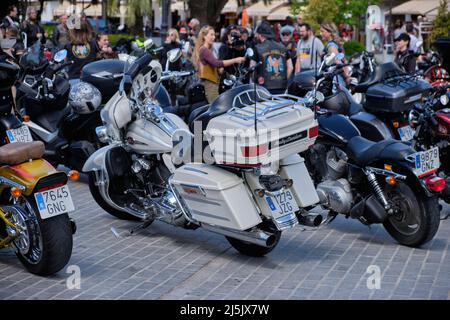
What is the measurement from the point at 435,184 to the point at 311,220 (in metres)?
1.02

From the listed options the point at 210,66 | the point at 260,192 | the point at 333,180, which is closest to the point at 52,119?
the point at 210,66

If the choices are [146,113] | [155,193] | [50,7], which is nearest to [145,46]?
[146,113]

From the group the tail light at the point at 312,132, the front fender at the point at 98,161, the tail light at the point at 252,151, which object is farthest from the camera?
the front fender at the point at 98,161

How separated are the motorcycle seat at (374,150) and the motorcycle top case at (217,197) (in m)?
1.37

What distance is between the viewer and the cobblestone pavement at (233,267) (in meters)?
5.90

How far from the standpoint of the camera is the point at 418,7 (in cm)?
3216

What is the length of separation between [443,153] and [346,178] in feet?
3.99

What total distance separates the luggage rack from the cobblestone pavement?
1.14 metres

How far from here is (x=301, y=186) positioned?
6.56 meters

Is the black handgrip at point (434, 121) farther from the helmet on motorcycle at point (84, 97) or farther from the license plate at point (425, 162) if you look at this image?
the helmet on motorcycle at point (84, 97)

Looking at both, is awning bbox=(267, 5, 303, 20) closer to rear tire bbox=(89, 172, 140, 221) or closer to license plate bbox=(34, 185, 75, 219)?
rear tire bbox=(89, 172, 140, 221)

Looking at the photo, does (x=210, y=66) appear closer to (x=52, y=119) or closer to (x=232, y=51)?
(x=232, y=51)

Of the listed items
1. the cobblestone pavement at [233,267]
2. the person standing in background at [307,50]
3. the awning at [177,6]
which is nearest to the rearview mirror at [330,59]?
the cobblestone pavement at [233,267]

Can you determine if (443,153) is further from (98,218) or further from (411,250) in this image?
(98,218)
